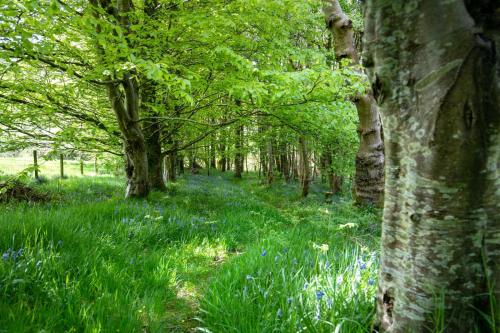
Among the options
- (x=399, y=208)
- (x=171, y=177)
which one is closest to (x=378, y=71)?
(x=399, y=208)

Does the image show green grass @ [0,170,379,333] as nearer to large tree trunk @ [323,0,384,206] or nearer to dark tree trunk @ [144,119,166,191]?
large tree trunk @ [323,0,384,206]

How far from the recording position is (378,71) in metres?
1.48

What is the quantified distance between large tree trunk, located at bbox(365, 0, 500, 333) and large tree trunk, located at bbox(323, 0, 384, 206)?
5.87 meters

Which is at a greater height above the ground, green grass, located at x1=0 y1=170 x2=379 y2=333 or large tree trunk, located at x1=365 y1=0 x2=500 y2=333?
large tree trunk, located at x1=365 y1=0 x2=500 y2=333

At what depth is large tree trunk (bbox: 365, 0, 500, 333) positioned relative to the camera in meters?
1.25

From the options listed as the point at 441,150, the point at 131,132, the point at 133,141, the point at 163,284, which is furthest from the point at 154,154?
the point at 441,150

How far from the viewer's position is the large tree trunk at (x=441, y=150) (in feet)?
4.09

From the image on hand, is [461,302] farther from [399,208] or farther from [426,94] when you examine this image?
[426,94]

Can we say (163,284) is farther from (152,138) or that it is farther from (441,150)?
(152,138)

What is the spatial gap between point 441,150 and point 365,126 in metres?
6.36

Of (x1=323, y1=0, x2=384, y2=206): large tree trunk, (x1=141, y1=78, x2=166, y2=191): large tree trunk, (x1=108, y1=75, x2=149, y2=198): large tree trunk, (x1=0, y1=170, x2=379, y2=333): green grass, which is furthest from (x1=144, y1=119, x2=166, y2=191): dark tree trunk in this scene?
(x1=323, y1=0, x2=384, y2=206): large tree trunk

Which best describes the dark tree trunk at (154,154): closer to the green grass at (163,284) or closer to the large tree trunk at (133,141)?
the large tree trunk at (133,141)

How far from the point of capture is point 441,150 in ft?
4.31

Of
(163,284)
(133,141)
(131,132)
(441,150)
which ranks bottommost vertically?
(163,284)
